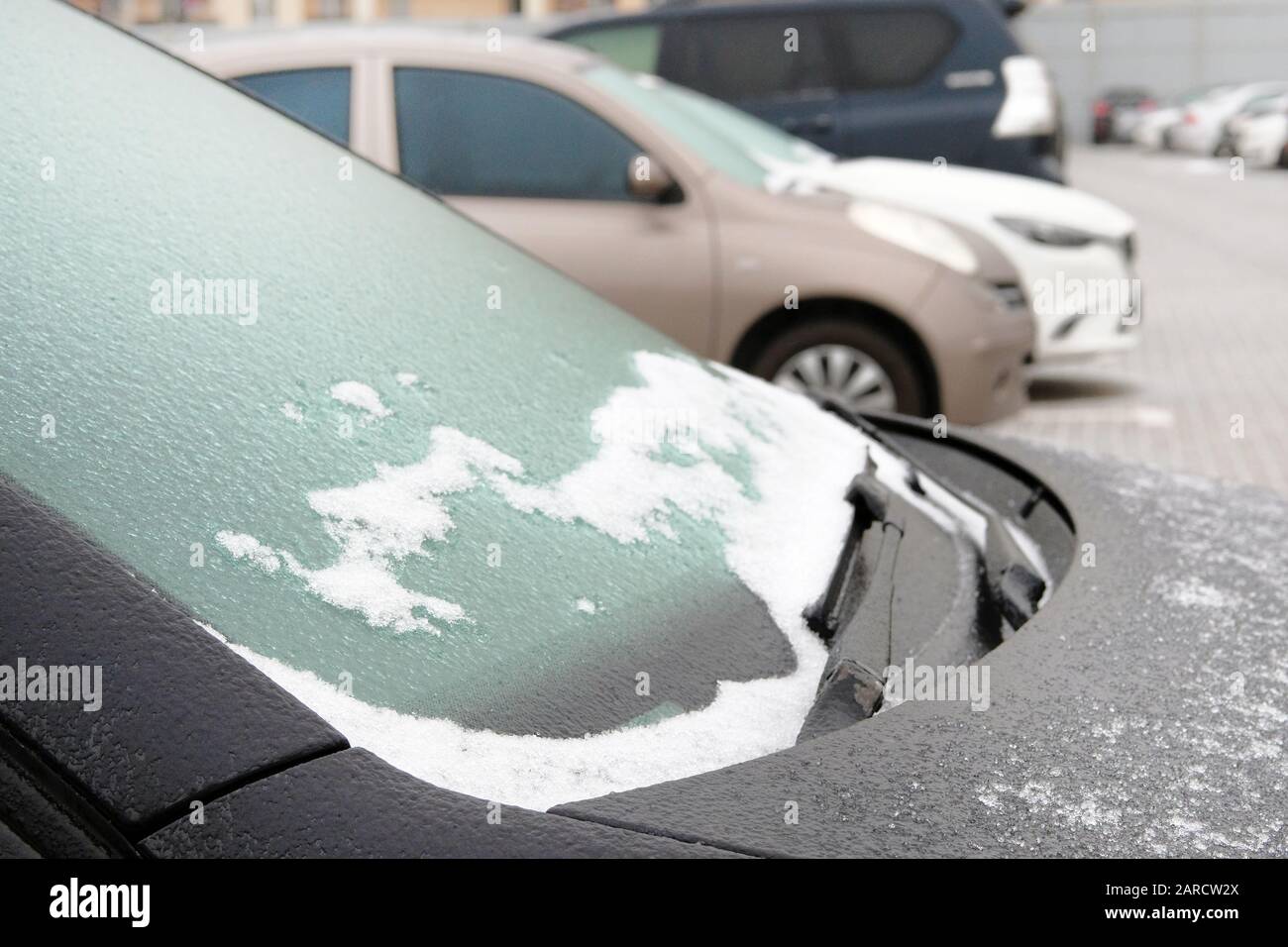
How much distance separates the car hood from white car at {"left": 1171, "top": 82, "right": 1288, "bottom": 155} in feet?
111

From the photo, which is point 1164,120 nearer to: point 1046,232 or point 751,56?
point 751,56

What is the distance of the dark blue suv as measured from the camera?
376 inches

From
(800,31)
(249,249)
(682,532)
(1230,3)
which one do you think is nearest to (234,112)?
(249,249)

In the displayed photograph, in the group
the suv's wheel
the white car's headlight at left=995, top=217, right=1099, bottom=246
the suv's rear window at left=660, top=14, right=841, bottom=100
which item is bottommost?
the suv's wheel

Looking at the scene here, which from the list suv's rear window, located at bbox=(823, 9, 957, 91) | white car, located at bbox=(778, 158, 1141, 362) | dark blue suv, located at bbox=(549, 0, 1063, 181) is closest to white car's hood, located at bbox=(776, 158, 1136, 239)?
white car, located at bbox=(778, 158, 1141, 362)

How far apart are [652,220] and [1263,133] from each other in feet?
82.5

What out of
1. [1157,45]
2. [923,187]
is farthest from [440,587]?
[1157,45]

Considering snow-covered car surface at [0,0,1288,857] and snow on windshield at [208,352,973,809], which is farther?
snow on windshield at [208,352,973,809]

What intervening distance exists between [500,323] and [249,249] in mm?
315

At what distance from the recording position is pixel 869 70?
974 cm

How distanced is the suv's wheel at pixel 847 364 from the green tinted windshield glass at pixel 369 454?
4435 millimetres

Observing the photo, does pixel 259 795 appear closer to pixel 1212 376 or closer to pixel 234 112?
pixel 234 112

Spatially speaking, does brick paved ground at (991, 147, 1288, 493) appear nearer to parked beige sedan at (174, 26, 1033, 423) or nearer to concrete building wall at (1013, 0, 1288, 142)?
parked beige sedan at (174, 26, 1033, 423)

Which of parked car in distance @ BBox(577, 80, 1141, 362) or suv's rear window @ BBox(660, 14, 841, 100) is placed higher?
suv's rear window @ BBox(660, 14, 841, 100)
